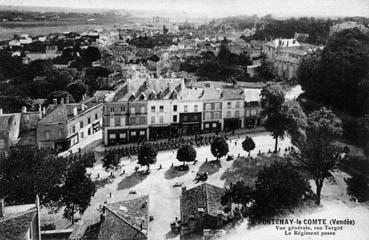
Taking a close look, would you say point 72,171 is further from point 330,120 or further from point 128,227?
point 330,120

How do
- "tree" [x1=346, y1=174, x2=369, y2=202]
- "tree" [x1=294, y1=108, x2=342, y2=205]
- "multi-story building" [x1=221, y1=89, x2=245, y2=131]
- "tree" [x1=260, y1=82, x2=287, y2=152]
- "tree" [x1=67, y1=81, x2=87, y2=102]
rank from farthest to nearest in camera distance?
"tree" [x1=67, y1=81, x2=87, y2=102] < "multi-story building" [x1=221, y1=89, x2=245, y2=131] < "tree" [x1=260, y1=82, x2=287, y2=152] < "tree" [x1=294, y1=108, x2=342, y2=205] < "tree" [x1=346, y1=174, x2=369, y2=202]

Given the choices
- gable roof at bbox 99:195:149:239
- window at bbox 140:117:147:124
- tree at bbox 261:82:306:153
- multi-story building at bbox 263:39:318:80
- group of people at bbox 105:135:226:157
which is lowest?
group of people at bbox 105:135:226:157

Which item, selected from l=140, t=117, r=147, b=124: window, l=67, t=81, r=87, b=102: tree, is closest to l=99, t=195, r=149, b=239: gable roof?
l=140, t=117, r=147, b=124: window

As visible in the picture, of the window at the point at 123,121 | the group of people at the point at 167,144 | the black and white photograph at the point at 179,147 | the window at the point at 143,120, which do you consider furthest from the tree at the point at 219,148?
the window at the point at 123,121

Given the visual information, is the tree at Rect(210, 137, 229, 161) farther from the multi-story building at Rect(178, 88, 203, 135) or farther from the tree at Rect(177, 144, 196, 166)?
Result: the multi-story building at Rect(178, 88, 203, 135)

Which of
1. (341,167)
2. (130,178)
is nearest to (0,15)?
(130,178)

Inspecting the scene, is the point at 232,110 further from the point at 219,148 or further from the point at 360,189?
the point at 360,189

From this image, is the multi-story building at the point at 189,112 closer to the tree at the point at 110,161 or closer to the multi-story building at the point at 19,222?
the tree at the point at 110,161
